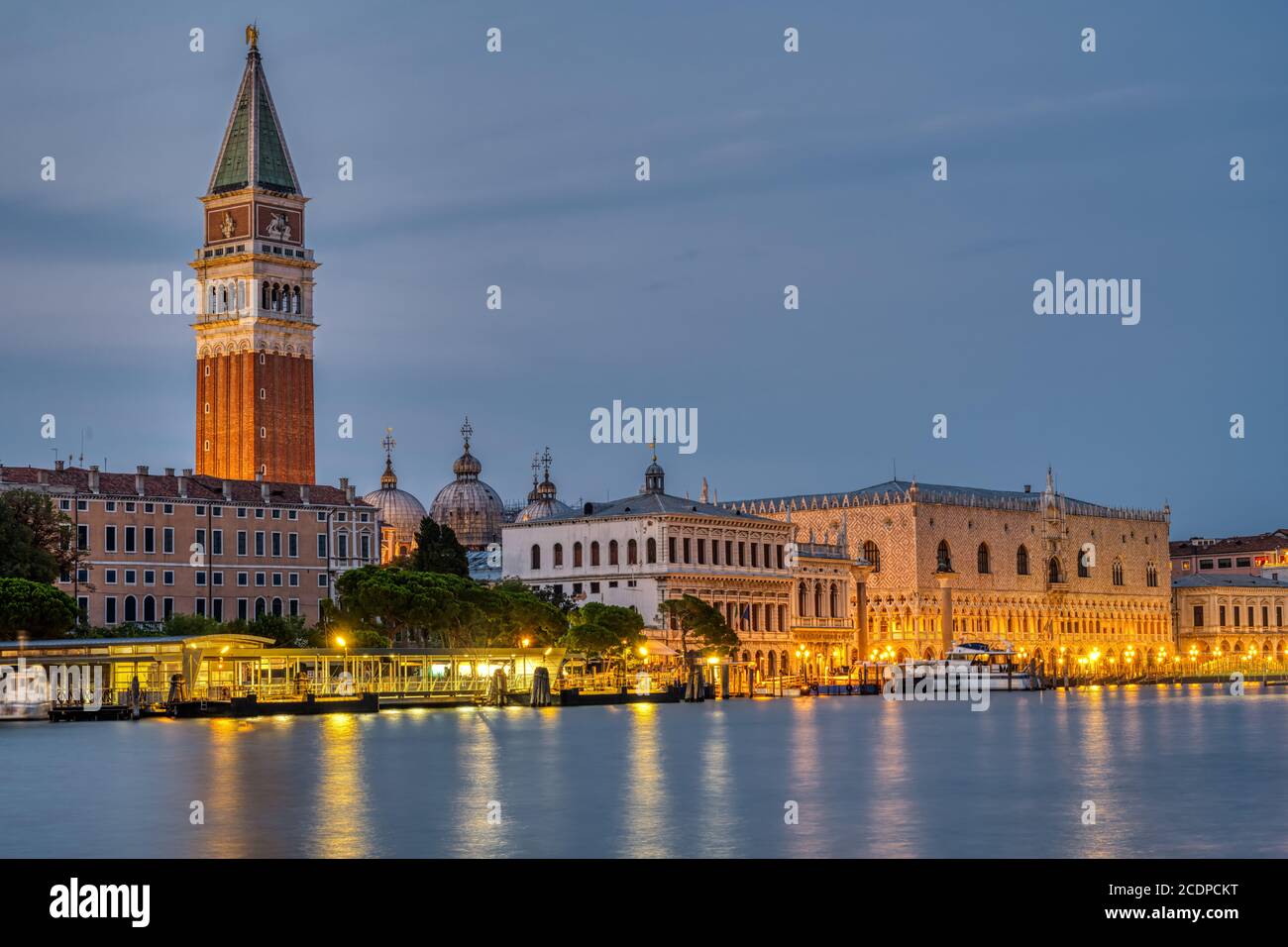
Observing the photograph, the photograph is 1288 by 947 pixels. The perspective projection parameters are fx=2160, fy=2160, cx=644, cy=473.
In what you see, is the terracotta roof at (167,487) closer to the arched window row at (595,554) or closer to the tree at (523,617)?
the arched window row at (595,554)

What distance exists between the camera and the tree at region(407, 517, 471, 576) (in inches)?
3578

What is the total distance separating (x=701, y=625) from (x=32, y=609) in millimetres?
33045

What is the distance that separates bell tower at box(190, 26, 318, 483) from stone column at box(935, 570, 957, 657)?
118ft

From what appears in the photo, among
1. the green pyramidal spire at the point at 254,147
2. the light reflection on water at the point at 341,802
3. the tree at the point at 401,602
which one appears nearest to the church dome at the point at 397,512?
the green pyramidal spire at the point at 254,147

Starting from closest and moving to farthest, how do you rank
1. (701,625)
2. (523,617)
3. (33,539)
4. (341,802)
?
1. (341,802)
2. (33,539)
3. (523,617)
4. (701,625)

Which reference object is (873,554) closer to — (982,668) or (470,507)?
(982,668)

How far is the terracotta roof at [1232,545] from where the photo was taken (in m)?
155

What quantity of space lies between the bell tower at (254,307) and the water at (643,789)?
6514 cm

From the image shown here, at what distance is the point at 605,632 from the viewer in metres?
83.5

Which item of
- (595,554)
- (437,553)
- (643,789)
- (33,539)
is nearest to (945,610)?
(595,554)

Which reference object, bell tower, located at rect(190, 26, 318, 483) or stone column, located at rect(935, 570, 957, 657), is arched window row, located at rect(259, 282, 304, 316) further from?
stone column, located at rect(935, 570, 957, 657)

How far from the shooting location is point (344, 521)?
100 m

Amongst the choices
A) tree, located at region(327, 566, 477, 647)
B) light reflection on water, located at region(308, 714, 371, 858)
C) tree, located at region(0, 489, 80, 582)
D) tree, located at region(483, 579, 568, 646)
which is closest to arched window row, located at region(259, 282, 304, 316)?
tree, located at region(483, 579, 568, 646)

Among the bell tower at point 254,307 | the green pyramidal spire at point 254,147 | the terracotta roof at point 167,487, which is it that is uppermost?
the green pyramidal spire at point 254,147
